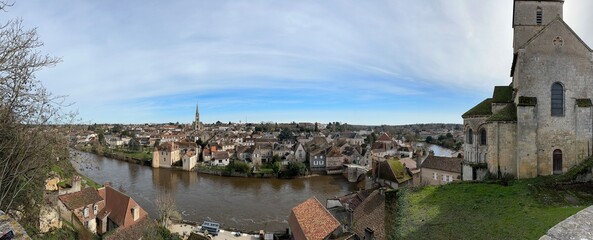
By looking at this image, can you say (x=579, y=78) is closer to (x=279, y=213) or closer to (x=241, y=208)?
(x=279, y=213)

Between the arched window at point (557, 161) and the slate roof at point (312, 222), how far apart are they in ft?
30.4

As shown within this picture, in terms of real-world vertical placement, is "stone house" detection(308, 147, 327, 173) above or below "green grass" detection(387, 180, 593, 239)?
below

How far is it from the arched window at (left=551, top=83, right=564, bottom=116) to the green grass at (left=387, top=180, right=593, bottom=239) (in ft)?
10.6

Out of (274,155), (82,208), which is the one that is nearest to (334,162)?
(274,155)

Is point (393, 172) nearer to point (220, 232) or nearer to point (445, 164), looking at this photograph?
point (445, 164)

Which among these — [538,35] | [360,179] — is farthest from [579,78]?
[360,179]

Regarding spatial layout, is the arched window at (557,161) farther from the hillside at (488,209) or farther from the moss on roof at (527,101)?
the moss on roof at (527,101)

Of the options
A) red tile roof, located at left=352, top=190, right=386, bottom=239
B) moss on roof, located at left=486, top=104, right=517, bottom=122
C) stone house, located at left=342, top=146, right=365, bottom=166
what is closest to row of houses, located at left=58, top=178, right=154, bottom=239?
red tile roof, located at left=352, top=190, right=386, bottom=239

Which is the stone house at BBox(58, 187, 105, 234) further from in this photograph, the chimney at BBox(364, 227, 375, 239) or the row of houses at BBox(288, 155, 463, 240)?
the chimney at BBox(364, 227, 375, 239)

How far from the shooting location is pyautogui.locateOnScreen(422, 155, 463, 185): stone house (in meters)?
25.1

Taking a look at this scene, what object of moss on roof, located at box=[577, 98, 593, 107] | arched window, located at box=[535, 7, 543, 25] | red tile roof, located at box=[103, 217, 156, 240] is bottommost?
red tile roof, located at box=[103, 217, 156, 240]

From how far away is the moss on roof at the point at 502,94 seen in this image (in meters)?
16.3

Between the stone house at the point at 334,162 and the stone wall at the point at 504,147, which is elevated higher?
Result: the stone wall at the point at 504,147

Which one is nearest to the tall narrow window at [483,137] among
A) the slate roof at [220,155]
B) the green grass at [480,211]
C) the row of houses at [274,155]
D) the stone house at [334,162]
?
the green grass at [480,211]
